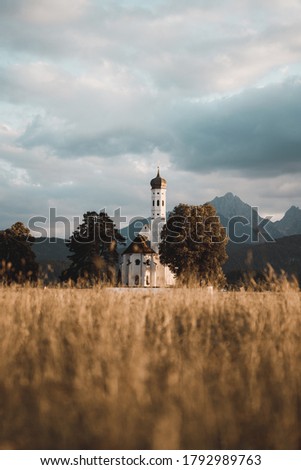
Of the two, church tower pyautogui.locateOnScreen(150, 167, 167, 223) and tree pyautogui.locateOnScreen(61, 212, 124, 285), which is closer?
tree pyautogui.locateOnScreen(61, 212, 124, 285)

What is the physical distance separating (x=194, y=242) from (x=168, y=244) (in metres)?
3.38

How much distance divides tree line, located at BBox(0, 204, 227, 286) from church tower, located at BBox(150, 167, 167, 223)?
41.7m

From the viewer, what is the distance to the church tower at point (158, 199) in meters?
110

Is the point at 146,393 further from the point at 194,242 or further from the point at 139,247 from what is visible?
the point at 139,247

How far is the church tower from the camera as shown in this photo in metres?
110

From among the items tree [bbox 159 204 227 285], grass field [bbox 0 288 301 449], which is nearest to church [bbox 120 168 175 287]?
tree [bbox 159 204 227 285]

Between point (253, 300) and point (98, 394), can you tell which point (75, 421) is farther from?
point (253, 300)

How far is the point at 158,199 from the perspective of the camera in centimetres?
11025

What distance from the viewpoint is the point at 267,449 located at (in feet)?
13.8

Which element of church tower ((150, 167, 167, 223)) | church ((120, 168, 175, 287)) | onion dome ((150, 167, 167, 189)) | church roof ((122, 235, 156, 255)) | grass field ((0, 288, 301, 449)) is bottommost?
grass field ((0, 288, 301, 449))

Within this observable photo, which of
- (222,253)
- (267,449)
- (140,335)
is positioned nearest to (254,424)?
(267,449)

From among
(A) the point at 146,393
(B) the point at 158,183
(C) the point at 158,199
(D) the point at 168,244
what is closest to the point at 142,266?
(D) the point at 168,244

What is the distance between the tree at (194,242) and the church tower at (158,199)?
48813mm

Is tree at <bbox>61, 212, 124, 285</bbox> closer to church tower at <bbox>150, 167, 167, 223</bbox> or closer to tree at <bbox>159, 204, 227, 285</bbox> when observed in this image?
tree at <bbox>159, 204, 227, 285</bbox>
